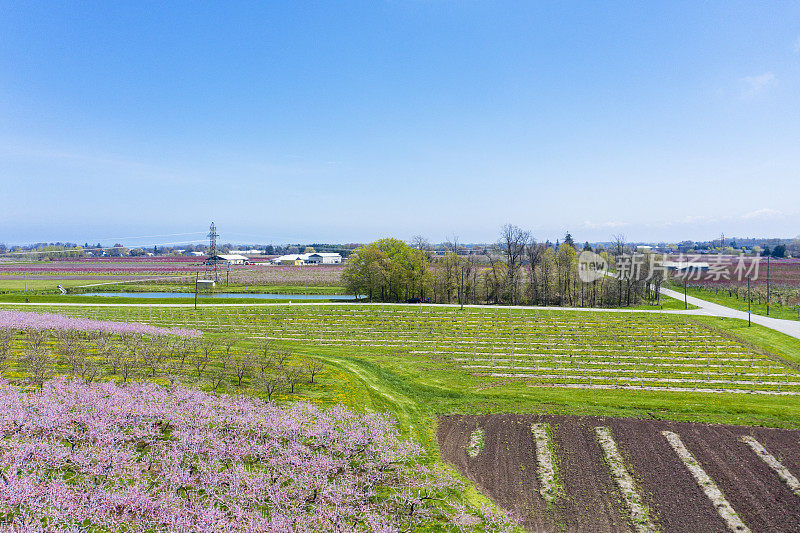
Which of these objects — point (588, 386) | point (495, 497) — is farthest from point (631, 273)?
point (495, 497)

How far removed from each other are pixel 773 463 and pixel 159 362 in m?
25.6

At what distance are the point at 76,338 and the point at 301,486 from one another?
24.1 metres

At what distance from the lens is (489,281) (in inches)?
2405

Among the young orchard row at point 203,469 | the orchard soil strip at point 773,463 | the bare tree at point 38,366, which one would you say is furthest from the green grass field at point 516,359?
the bare tree at point 38,366

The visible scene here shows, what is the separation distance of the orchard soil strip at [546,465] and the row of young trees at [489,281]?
41689 millimetres

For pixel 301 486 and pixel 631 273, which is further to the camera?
pixel 631 273

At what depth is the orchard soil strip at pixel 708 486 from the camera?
11359 mm

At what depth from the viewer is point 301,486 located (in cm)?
1030

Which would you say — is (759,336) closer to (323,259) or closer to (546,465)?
(546,465)

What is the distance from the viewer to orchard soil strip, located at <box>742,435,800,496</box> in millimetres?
12993

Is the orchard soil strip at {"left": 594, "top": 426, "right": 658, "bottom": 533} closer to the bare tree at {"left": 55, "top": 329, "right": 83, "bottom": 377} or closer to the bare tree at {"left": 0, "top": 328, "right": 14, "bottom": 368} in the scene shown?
the bare tree at {"left": 55, "top": 329, "right": 83, "bottom": 377}

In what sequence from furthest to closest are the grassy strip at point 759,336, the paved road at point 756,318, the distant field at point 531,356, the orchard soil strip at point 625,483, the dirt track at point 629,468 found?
the paved road at point 756,318
the grassy strip at point 759,336
the distant field at point 531,356
the dirt track at point 629,468
the orchard soil strip at point 625,483

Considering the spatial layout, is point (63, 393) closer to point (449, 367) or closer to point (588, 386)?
point (449, 367)

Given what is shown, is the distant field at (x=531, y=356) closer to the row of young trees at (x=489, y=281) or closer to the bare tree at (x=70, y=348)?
the bare tree at (x=70, y=348)
